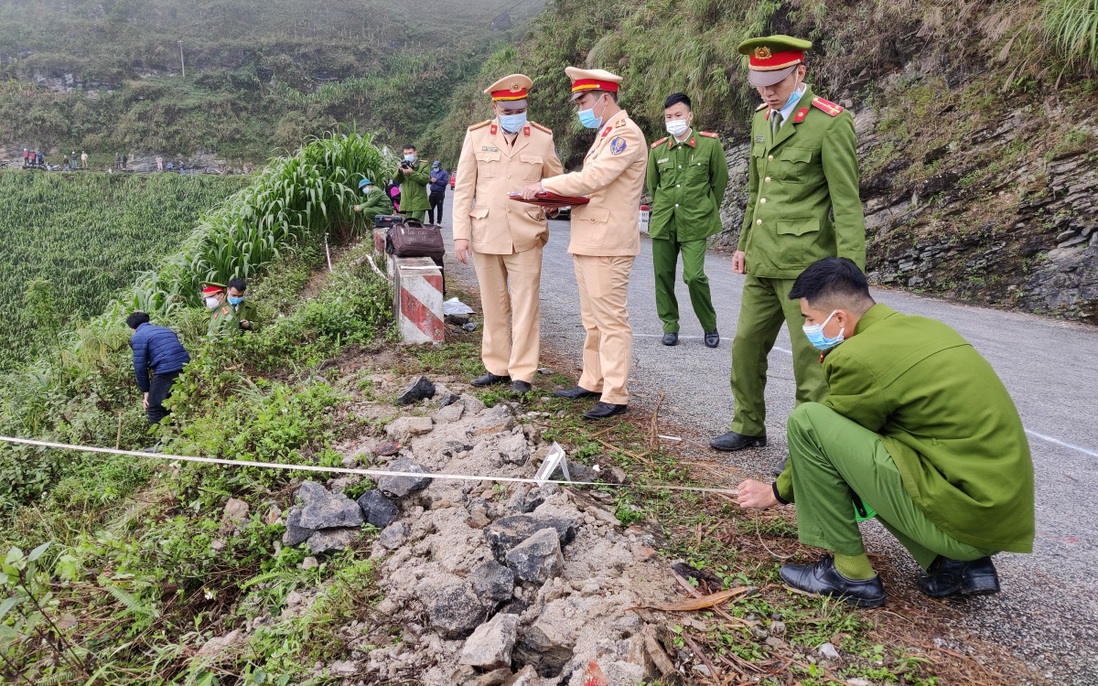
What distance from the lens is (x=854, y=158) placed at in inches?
126

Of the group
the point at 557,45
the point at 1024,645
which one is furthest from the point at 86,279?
the point at 1024,645

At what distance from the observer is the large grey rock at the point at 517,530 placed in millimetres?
2613

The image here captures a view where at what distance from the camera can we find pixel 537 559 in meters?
2.48

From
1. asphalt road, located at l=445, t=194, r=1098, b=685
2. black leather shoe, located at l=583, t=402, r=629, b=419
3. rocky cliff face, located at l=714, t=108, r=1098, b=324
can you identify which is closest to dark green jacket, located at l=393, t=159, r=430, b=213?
asphalt road, located at l=445, t=194, r=1098, b=685

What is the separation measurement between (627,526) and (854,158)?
6.39ft

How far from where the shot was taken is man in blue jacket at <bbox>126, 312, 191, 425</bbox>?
21.2ft

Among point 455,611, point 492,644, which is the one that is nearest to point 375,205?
point 455,611

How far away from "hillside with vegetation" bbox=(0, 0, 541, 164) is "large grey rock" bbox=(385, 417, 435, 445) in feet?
160

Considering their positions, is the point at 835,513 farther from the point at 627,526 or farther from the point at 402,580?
the point at 402,580

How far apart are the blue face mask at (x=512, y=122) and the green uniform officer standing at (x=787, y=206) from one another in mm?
1481

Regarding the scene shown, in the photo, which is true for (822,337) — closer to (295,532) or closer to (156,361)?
(295,532)

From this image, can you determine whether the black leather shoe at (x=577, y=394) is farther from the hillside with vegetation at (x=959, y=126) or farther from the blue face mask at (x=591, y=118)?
the hillside with vegetation at (x=959, y=126)

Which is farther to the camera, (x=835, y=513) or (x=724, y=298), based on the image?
(x=724, y=298)

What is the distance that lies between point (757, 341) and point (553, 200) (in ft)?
4.48
